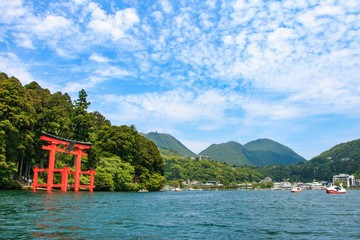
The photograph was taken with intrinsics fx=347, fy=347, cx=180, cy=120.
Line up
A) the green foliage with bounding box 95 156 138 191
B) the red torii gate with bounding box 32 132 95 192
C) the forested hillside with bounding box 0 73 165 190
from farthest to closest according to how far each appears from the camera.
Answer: the green foliage with bounding box 95 156 138 191 < the red torii gate with bounding box 32 132 95 192 < the forested hillside with bounding box 0 73 165 190

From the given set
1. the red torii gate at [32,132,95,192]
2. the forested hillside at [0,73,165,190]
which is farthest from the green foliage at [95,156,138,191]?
the red torii gate at [32,132,95,192]

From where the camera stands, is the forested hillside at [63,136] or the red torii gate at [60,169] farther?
the red torii gate at [60,169]

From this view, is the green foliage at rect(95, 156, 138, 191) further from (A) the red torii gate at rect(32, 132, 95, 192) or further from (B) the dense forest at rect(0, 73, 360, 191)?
(A) the red torii gate at rect(32, 132, 95, 192)

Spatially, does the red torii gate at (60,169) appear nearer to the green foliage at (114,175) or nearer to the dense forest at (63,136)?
the dense forest at (63,136)

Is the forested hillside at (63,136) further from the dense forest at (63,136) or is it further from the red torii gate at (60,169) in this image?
the red torii gate at (60,169)

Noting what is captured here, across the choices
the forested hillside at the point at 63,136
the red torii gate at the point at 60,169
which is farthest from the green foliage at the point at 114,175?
the red torii gate at the point at 60,169

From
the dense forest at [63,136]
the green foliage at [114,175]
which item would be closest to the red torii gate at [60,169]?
the dense forest at [63,136]

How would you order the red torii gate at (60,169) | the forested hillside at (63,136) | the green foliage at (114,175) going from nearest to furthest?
the forested hillside at (63,136)
the red torii gate at (60,169)
the green foliage at (114,175)

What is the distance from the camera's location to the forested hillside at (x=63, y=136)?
4453 centimetres

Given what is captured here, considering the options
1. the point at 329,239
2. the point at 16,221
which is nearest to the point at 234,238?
the point at 329,239

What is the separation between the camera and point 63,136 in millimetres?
59125

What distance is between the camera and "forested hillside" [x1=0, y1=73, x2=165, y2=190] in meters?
44.5

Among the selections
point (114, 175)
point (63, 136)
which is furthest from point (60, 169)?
point (114, 175)

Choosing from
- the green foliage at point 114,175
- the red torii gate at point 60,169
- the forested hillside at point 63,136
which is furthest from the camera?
the green foliage at point 114,175
